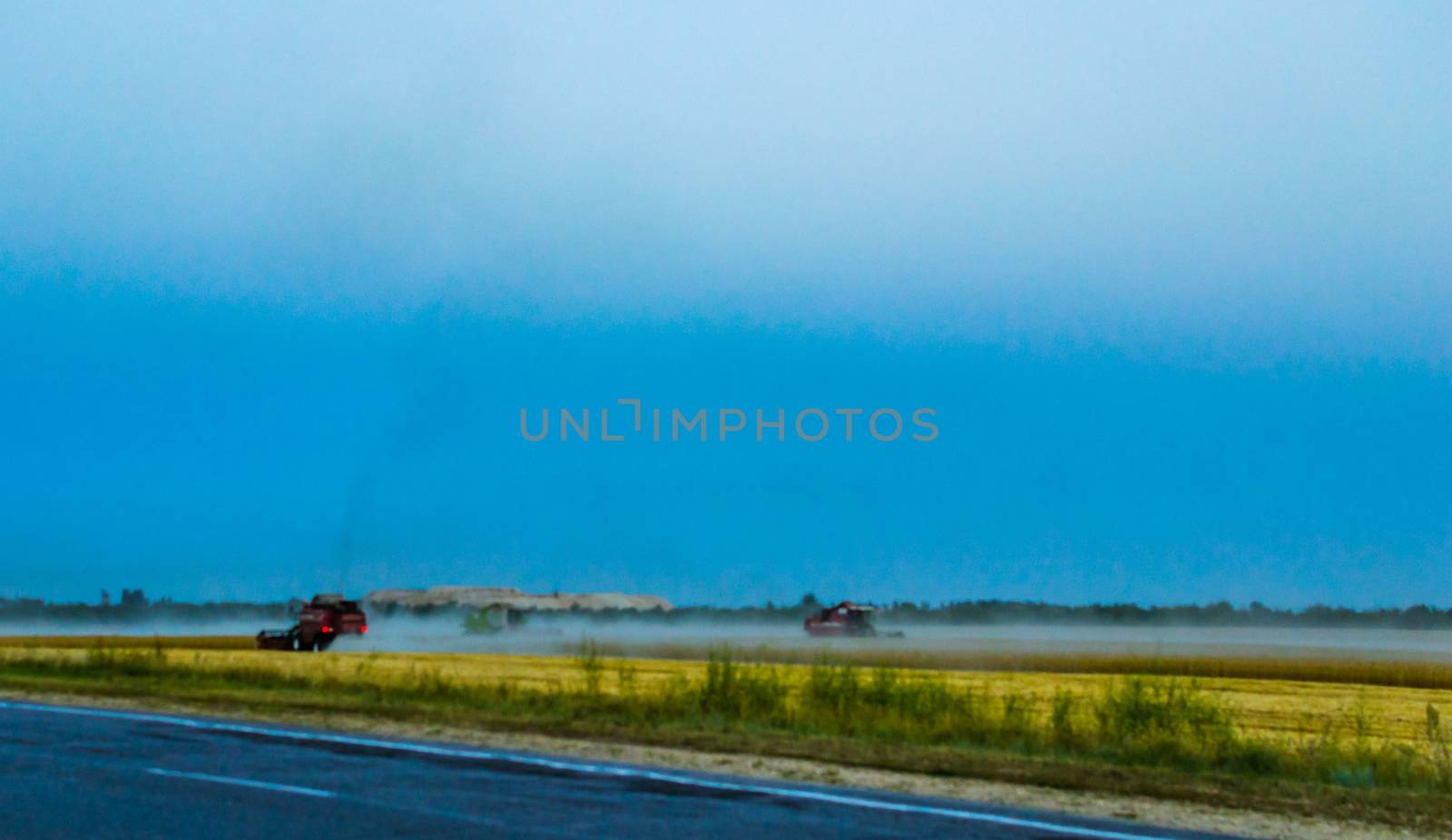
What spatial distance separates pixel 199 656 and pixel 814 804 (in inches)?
1152

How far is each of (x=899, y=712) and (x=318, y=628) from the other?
36.0 m

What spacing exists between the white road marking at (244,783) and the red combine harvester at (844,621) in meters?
45.5

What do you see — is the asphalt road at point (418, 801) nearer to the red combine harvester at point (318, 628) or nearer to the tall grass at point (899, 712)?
the tall grass at point (899, 712)

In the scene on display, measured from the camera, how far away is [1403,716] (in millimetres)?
23828

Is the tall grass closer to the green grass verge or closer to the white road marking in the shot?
the green grass verge

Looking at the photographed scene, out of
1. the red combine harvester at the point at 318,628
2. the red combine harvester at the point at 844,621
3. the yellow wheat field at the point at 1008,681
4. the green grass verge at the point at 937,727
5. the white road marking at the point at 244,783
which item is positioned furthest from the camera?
the red combine harvester at the point at 844,621

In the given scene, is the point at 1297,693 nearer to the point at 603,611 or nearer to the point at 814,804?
the point at 814,804

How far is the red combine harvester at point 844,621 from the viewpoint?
5884 centimetres

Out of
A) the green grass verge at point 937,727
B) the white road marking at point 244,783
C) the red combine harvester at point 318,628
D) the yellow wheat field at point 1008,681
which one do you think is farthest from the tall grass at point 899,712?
the red combine harvester at point 318,628

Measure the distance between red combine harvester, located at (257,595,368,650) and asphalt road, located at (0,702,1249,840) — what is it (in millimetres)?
35272

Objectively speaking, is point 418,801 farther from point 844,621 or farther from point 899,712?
point 844,621

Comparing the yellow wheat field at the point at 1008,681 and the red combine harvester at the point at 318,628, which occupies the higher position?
the red combine harvester at the point at 318,628

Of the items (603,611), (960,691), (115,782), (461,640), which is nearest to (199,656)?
(461,640)

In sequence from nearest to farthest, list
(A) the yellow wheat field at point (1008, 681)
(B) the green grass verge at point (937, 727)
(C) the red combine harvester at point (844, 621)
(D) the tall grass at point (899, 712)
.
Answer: (B) the green grass verge at point (937, 727), (D) the tall grass at point (899, 712), (A) the yellow wheat field at point (1008, 681), (C) the red combine harvester at point (844, 621)
